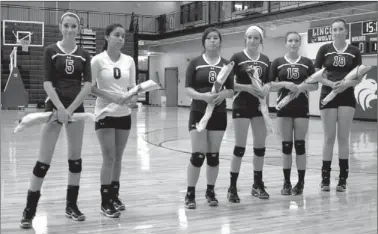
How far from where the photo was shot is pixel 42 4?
25.4m

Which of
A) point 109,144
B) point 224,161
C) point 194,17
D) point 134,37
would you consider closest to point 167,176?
point 224,161

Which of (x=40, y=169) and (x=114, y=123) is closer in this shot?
(x=40, y=169)

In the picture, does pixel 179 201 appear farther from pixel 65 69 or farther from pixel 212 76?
pixel 65 69

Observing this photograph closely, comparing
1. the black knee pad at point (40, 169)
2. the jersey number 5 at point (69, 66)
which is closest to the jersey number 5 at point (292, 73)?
the jersey number 5 at point (69, 66)

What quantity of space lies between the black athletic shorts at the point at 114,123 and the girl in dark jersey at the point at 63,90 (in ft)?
0.69

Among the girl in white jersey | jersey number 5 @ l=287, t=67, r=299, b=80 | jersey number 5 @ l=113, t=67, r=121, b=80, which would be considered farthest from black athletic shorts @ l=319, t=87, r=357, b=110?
Answer: jersey number 5 @ l=113, t=67, r=121, b=80

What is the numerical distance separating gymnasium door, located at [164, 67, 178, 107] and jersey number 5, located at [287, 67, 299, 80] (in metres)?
23.7

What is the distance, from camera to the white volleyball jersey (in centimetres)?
388

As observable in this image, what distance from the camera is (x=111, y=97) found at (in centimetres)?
384

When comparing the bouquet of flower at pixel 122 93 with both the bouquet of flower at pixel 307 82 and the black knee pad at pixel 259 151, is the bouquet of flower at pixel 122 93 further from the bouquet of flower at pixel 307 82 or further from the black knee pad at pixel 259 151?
the bouquet of flower at pixel 307 82

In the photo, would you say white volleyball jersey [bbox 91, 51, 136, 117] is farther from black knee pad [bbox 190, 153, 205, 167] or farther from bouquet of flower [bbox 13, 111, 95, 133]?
black knee pad [bbox 190, 153, 205, 167]

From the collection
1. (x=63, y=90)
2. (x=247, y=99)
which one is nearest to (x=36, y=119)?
(x=63, y=90)

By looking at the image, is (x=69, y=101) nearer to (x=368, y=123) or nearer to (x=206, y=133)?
(x=206, y=133)

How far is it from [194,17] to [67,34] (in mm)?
23422
